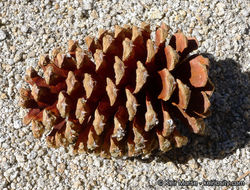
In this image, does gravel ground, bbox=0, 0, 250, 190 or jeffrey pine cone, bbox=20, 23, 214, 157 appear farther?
gravel ground, bbox=0, 0, 250, 190

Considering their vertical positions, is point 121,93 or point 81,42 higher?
point 81,42

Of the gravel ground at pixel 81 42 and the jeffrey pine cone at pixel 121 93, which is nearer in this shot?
the jeffrey pine cone at pixel 121 93

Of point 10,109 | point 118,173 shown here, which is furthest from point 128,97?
point 10,109

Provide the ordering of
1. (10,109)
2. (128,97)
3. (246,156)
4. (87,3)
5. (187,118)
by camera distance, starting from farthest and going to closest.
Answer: (87,3) → (10,109) → (246,156) → (187,118) → (128,97)

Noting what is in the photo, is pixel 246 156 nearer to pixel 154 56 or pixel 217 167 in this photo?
pixel 217 167
